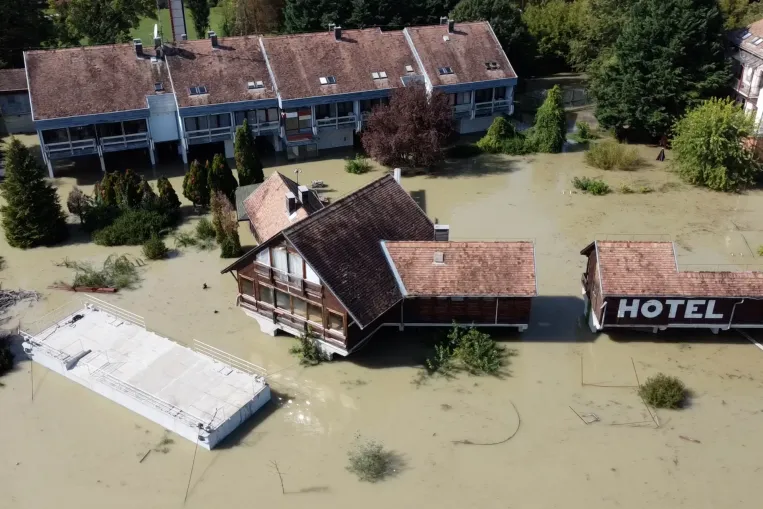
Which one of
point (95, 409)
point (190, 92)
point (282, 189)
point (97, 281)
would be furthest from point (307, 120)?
point (95, 409)

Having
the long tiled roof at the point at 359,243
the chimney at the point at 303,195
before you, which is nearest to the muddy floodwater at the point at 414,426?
the long tiled roof at the point at 359,243

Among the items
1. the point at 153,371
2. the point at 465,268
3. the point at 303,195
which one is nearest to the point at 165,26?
the point at 303,195

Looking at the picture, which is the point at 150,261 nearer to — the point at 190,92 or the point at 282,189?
the point at 282,189

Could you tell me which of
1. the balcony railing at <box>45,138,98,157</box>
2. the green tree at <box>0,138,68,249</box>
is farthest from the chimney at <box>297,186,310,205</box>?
the balcony railing at <box>45,138,98,157</box>

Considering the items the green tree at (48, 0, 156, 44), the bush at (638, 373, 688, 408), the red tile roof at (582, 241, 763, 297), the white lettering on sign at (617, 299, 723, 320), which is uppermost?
the green tree at (48, 0, 156, 44)

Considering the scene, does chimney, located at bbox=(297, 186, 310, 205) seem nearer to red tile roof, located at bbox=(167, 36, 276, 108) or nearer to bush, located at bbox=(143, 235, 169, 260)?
bush, located at bbox=(143, 235, 169, 260)

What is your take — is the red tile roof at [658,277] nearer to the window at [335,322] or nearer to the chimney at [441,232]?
the chimney at [441,232]

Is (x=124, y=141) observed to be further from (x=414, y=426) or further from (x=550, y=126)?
(x=414, y=426)
